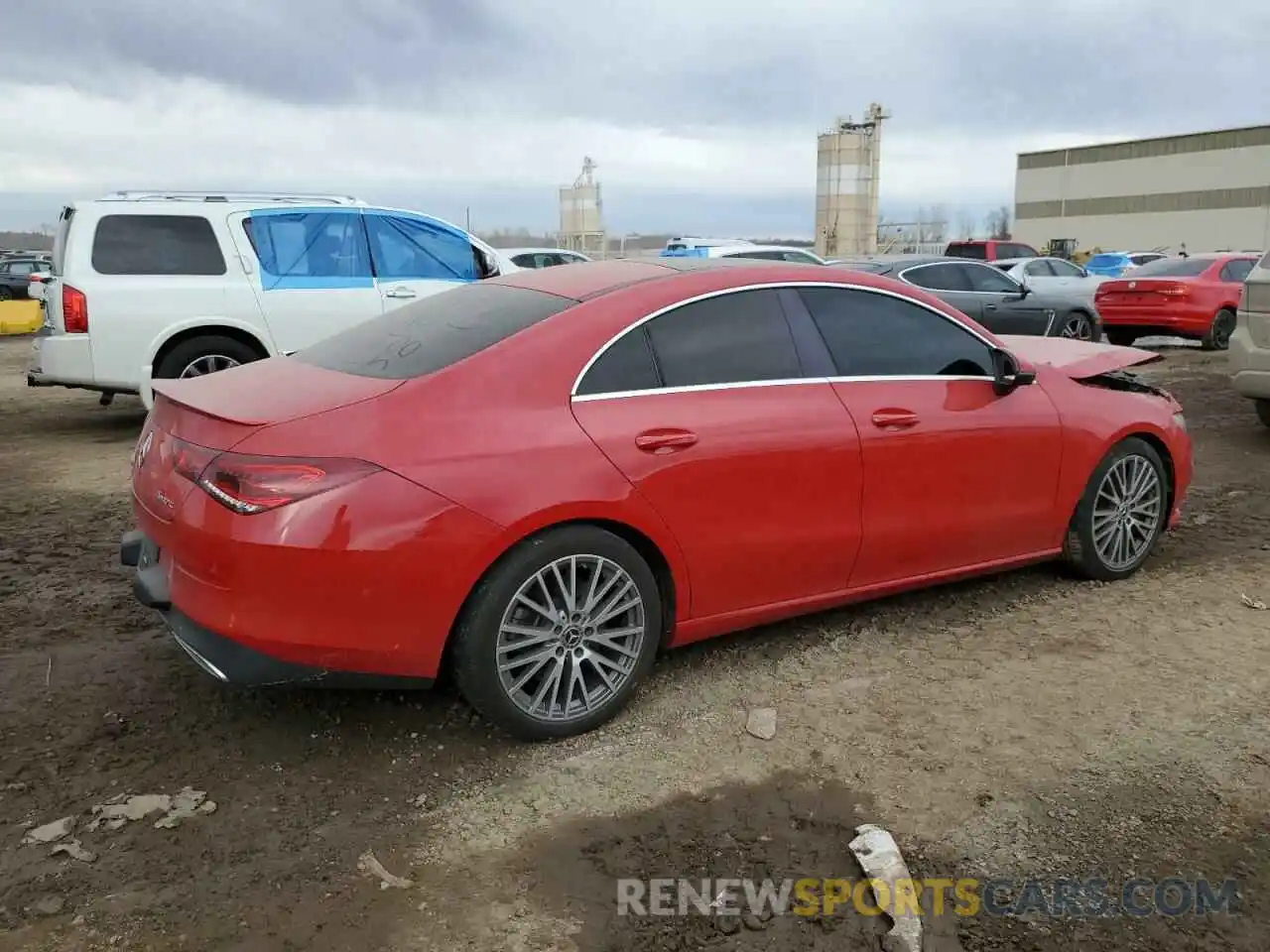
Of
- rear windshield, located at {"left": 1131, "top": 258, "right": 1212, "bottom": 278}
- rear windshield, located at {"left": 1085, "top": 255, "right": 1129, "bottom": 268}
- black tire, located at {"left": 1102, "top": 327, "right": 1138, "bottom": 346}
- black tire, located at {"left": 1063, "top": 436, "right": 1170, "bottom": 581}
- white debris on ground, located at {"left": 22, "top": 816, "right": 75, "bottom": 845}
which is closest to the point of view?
white debris on ground, located at {"left": 22, "top": 816, "right": 75, "bottom": 845}

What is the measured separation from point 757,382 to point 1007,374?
1.29 m

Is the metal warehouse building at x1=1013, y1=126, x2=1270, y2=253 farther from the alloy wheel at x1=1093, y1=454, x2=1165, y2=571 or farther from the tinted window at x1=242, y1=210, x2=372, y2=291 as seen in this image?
the alloy wheel at x1=1093, y1=454, x2=1165, y2=571

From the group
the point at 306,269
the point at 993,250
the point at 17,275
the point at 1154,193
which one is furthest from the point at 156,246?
the point at 1154,193

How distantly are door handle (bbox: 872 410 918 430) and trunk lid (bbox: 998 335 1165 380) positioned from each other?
0.91m

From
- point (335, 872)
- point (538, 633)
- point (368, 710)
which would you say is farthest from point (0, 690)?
point (538, 633)

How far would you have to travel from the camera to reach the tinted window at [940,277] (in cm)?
1259

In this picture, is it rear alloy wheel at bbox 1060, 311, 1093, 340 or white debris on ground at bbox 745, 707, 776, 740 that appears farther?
rear alloy wheel at bbox 1060, 311, 1093, 340

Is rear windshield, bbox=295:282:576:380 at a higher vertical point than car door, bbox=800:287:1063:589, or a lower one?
higher

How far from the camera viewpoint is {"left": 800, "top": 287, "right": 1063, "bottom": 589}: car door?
13.2 feet

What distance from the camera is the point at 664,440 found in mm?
3486

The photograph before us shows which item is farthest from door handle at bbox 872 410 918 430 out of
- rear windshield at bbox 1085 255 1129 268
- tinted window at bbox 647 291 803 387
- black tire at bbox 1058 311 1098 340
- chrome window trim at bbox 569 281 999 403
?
rear windshield at bbox 1085 255 1129 268

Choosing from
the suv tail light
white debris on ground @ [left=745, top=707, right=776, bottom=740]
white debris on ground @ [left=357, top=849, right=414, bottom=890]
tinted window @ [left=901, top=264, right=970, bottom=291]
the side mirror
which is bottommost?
white debris on ground @ [left=357, top=849, right=414, bottom=890]

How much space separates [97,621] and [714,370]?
283cm

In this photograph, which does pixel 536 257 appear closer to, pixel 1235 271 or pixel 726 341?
pixel 1235 271
